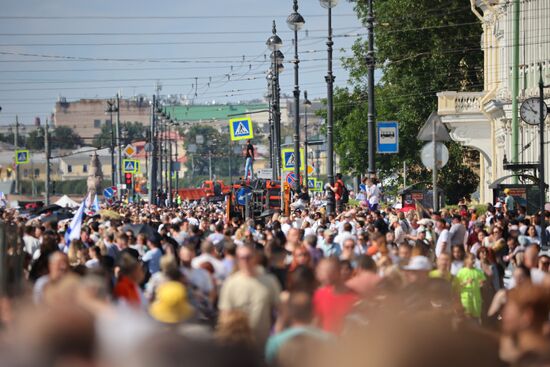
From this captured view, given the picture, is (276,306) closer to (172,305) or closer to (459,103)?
(172,305)

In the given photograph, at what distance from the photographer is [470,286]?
1716cm

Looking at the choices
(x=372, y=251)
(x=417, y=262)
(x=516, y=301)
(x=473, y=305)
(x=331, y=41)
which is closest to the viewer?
(x=516, y=301)

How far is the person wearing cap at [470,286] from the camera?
17.0m

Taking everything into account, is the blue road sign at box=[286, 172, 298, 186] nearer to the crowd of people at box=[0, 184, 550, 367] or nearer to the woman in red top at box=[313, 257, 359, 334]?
the crowd of people at box=[0, 184, 550, 367]

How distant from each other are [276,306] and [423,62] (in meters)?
53.0

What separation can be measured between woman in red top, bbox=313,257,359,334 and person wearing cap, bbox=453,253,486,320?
14.5 feet

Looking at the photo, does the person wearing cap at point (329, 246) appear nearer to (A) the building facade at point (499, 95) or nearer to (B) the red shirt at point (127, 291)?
(B) the red shirt at point (127, 291)

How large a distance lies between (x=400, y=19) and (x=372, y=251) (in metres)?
47.7

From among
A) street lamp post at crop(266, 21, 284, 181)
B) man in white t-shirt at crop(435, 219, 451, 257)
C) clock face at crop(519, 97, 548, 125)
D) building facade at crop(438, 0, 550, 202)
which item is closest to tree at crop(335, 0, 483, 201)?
building facade at crop(438, 0, 550, 202)

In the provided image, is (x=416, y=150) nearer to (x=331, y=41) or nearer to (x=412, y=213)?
(x=331, y=41)

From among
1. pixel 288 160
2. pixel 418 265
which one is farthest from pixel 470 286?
pixel 288 160

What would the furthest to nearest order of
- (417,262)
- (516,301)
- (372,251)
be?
(372,251)
(417,262)
(516,301)

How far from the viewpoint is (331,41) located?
3653 cm

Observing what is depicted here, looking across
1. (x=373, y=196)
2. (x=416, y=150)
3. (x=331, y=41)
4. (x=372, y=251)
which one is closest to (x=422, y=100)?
(x=416, y=150)
